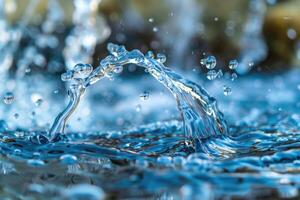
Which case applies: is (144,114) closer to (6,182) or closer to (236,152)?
(236,152)

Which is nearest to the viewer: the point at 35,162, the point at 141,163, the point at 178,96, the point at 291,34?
the point at 141,163

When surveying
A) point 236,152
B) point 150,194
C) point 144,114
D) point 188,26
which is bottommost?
point 150,194

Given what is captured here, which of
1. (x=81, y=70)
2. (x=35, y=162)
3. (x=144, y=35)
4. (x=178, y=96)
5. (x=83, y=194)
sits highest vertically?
(x=144, y=35)

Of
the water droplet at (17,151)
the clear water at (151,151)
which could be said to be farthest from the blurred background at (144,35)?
the water droplet at (17,151)

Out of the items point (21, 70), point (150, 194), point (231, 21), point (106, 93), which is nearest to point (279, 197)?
point (150, 194)

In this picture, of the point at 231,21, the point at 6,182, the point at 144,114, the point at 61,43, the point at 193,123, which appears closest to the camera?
the point at 6,182

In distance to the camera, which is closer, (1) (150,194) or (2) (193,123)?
(1) (150,194)

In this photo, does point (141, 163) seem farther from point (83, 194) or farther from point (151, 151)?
point (83, 194)

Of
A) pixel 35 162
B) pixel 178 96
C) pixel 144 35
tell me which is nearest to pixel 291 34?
pixel 144 35
